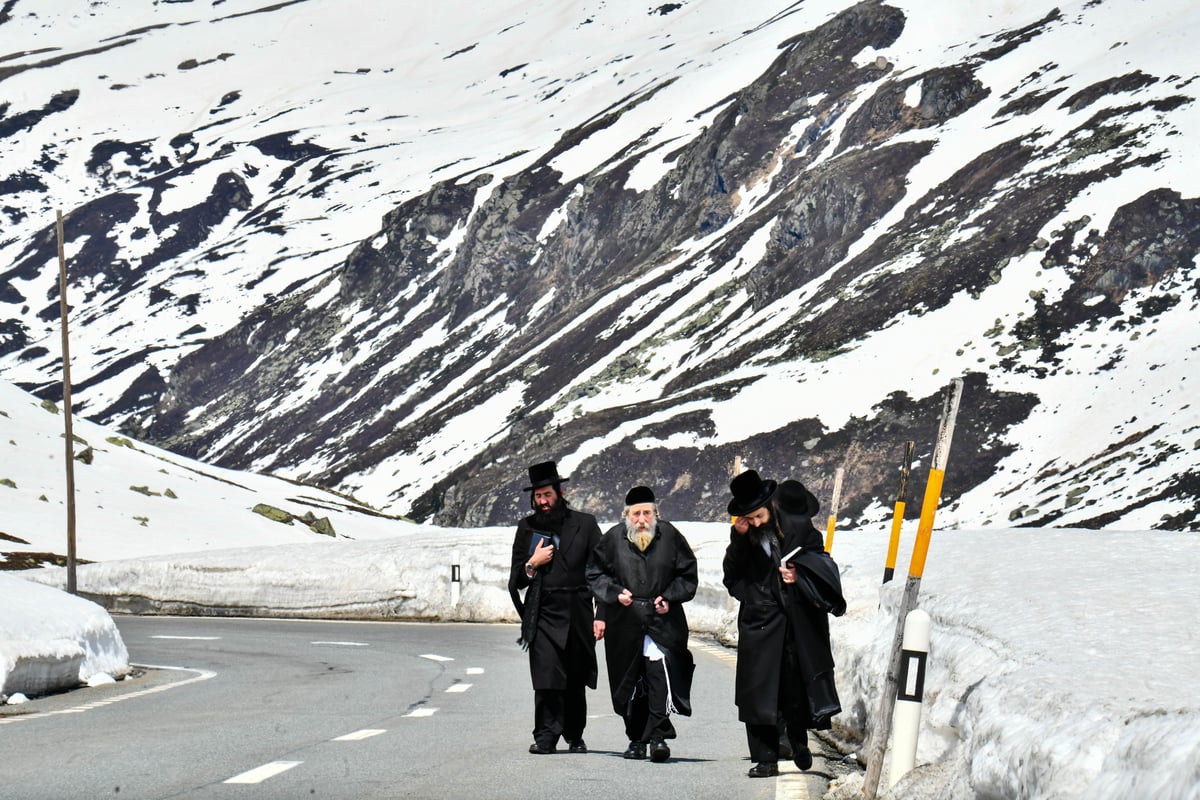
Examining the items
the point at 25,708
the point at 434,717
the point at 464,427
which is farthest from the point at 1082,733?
the point at 464,427

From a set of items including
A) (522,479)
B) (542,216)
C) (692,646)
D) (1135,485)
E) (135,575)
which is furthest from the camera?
(542,216)

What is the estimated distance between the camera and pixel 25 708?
538 inches

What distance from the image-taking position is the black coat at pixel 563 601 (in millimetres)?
11367

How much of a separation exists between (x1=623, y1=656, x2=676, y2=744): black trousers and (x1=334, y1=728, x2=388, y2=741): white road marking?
1728 millimetres

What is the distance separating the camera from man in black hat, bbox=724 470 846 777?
994 cm

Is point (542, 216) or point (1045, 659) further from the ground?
point (542, 216)

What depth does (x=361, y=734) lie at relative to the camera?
11664 mm

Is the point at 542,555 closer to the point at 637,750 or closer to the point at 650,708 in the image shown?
the point at 650,708

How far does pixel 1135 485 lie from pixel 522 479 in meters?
44.0

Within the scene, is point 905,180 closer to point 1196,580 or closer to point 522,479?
point 522,479

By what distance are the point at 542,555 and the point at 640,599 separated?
0.79 meters

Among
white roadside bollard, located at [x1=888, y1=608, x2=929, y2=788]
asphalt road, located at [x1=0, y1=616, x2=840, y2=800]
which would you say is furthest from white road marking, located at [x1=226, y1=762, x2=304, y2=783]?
white roadside bollard, located at [x1=888, y1=608, x2=929, y2=788]

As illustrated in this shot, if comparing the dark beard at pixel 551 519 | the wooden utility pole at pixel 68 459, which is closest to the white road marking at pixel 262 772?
the dark beard at pixel 551 519

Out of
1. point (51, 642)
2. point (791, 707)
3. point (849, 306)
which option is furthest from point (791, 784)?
point (849, 306)
